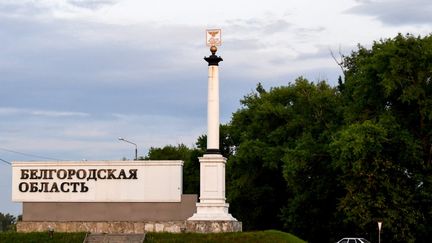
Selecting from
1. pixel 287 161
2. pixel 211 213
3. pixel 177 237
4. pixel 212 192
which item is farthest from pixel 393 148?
pixel 177 237

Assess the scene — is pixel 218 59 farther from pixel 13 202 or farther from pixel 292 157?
pixel 13 202

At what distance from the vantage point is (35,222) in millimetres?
56281

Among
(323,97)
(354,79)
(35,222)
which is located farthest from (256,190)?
(35,222)

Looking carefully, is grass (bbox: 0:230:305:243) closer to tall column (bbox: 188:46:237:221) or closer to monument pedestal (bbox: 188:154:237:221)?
monument pedestal (bbox: 188:154:237:221)

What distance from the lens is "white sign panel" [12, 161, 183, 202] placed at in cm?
5544

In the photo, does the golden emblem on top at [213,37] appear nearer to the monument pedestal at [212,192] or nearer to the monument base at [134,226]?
the monument pedestal at [212,192]

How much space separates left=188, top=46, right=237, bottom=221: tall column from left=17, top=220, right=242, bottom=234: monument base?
771mm

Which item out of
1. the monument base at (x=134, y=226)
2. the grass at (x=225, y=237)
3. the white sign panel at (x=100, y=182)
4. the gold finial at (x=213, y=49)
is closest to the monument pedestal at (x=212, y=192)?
the monument base at (x=134, y=226)

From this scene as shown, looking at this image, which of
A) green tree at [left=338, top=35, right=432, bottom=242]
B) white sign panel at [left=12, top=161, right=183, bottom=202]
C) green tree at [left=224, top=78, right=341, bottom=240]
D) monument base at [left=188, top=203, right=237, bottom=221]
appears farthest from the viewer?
green tree at [left=224, top=78, right=341, bottom=240]

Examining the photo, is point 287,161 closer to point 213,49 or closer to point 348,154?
point 348,154

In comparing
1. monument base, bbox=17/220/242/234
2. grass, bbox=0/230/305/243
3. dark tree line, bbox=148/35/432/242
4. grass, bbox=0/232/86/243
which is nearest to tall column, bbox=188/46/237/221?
monument base, bbox=17/220/242/234

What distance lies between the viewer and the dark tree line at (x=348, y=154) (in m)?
57.2

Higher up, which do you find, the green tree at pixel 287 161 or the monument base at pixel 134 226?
the green tree at pixel 287 161

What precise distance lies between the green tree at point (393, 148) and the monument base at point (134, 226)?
28.4 ft
